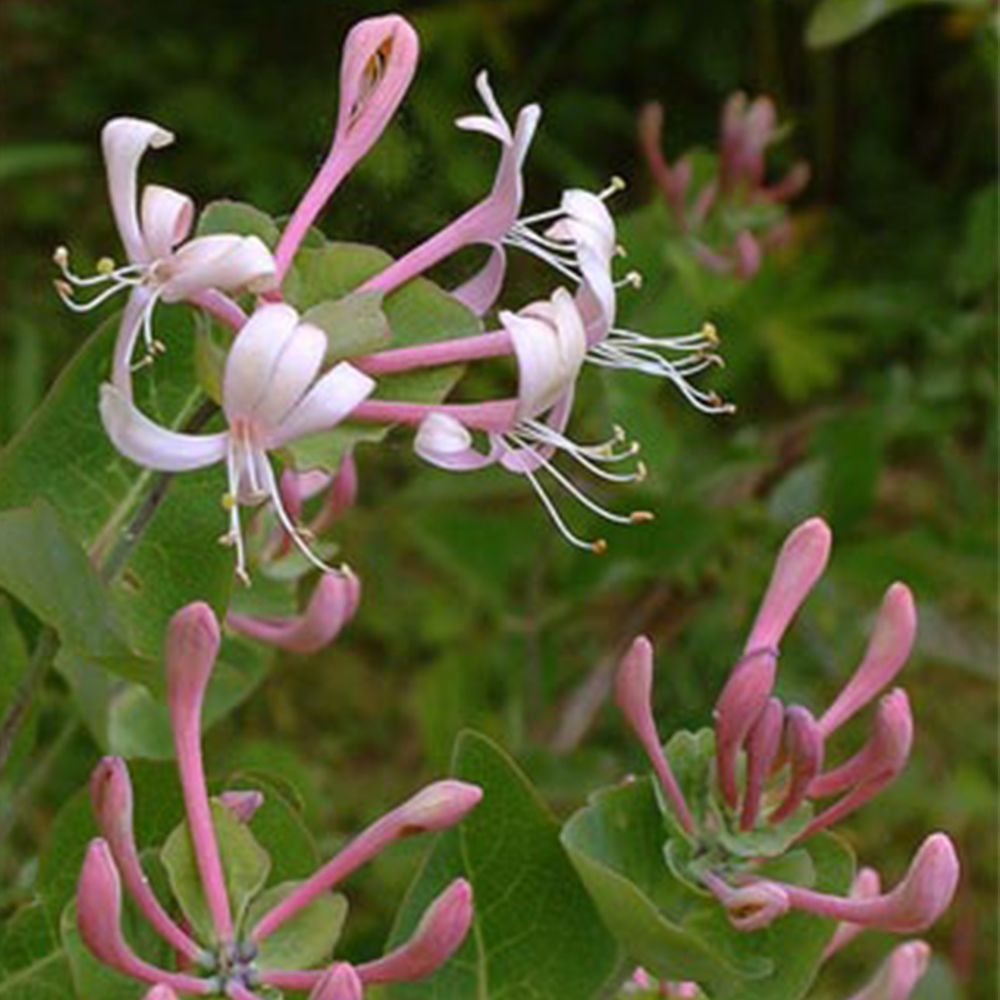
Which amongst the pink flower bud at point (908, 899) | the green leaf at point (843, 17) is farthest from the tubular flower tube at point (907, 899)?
the green leaf at point (843, 17)

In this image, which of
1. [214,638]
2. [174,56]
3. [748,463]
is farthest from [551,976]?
[174,56]

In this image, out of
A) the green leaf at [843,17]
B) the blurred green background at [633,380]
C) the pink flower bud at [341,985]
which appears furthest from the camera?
the blurred green background at [633,380]

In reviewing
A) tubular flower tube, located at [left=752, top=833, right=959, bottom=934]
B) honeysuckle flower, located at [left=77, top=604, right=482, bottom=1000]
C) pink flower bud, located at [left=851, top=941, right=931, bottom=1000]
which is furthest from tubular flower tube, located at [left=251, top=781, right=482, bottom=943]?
pink flower bud, located at [left=851, top=941, right=931, bottom=1000]

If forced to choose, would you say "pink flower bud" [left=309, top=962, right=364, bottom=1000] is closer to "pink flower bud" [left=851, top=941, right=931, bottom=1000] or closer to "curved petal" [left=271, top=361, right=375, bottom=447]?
"curved petal" [left=271, top=361, right=375, bottom=447]

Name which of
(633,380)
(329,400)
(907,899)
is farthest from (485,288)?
(633,380)

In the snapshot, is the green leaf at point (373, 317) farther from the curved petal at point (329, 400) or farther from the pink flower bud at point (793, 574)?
the pink flower bud at point (793, 574)

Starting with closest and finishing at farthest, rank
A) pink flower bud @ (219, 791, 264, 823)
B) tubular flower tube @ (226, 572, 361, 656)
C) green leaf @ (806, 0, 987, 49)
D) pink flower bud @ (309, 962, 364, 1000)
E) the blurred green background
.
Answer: pink flower bud @ (309, 962, 364, 1000), pink flower bud @ (219, 791, 264, 823), tubular flower tube @ (226, 572, 361, 656), green leaf @ (806, 0, 987, 49), the blurred green background

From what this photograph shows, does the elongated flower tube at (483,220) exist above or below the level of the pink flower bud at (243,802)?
above
